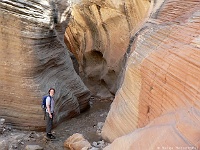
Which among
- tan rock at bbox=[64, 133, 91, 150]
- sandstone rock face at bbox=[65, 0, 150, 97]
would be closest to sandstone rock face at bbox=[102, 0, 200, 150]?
tan rock at bbox=[64, 133, 91, 150]

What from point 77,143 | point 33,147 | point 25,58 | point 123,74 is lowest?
point 33,147

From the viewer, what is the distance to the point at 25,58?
6824mm

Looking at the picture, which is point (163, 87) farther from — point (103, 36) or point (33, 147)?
point (103, 36)

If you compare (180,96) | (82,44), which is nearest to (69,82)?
(180,96)

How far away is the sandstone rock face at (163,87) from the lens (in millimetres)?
3492

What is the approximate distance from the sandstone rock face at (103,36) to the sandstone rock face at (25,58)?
13.1 ft

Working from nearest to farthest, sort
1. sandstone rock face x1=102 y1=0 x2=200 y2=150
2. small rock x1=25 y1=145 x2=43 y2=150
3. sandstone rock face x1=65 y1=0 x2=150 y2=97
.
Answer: sandstone rock face x1=102 y1=0 x2=200 y2=150
small rock x1=25 y1=145 x2=43 y2=150
sandstone rock face x1=65 y1=0 x2=150 y2=97

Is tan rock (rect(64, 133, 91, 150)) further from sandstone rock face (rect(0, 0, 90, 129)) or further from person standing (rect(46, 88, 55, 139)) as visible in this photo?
sandstone rock face (rect(0, 0, 90, 129))

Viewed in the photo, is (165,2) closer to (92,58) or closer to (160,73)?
(160,73)

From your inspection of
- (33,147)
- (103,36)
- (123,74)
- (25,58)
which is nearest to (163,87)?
(123,74)

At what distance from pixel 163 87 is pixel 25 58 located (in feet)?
10.9

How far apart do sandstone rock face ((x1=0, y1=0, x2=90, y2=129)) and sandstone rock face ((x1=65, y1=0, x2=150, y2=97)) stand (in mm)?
4005

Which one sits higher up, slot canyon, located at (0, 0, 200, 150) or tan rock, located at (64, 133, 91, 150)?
slot canyon, located at (0, 0, 200, 150)

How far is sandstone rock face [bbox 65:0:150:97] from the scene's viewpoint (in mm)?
11078
